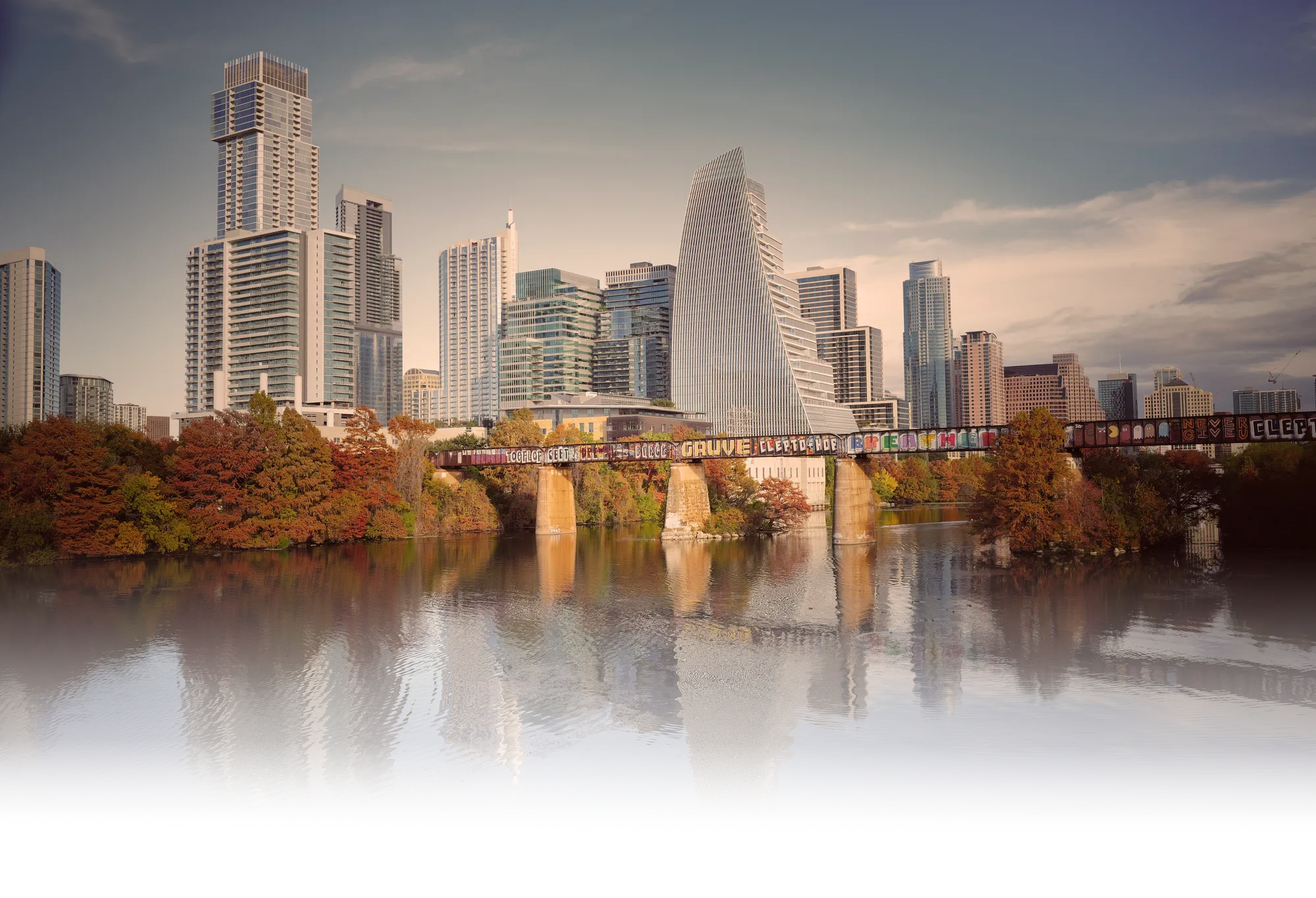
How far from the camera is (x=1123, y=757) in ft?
68.4

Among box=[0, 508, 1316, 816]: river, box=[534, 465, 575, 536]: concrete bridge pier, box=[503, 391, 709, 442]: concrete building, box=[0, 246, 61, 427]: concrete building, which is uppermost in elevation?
box=[0, 246, 61, 427]: concrete building

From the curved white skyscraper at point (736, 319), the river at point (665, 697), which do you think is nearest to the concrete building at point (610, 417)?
the curved white skyscraper at point (736, 319)

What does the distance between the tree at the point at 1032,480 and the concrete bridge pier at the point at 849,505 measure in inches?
533

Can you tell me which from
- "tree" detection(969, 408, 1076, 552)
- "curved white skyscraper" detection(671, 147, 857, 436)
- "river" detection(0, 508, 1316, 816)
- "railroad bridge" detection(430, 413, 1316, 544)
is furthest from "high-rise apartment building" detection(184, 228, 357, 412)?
"tree" detection(969, 408, 1076, 552)

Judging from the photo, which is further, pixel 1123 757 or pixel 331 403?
pixel 331 403

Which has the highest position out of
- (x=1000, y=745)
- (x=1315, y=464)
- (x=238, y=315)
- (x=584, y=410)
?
(x=238, y=315)

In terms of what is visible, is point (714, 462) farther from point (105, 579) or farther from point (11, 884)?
point (11, 884)

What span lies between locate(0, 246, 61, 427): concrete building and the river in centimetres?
11328

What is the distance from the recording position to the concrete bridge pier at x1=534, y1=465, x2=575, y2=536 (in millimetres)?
88688

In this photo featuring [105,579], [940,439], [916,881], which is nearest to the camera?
[916,881]

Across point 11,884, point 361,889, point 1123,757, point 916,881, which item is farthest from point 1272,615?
point 11,884

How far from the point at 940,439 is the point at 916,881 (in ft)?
190

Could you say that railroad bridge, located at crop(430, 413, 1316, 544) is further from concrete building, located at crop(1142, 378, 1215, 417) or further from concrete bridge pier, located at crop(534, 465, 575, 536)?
concrete building, located at crop(1142, 378, 1215, 417)

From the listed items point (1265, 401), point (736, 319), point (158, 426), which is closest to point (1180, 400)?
point (1265, 401)
